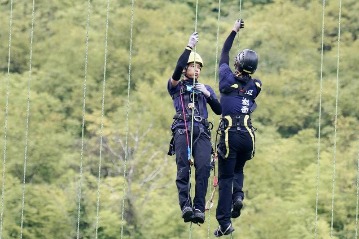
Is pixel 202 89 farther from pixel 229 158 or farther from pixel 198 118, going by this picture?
pixel 229 158

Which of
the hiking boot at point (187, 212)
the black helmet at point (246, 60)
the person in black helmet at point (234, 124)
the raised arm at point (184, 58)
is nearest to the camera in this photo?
the raised arm at point (184, 58)

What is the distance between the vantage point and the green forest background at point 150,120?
4081 centimetres

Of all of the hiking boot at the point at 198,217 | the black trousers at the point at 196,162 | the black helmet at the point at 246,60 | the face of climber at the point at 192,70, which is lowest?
the hiking boot at the point at 198,217

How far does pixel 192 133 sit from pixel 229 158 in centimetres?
43

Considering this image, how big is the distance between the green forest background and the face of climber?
67.6 feet

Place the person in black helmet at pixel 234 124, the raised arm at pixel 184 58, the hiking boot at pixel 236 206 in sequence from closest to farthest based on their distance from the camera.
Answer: the raised arm at pixel 184 58, the person in black helmet at pixel 234 124, the hiking boot at pixel 236 206

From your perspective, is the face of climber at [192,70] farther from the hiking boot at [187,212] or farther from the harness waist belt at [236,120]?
the hiking boot at [187,212]

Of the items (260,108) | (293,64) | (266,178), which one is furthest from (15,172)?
(293,64)

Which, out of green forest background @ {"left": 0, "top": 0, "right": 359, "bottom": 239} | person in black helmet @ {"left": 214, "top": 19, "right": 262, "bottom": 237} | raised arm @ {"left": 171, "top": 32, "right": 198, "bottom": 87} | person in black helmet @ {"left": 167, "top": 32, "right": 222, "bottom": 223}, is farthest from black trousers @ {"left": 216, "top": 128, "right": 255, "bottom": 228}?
green forest background @ {"left": 0, "top": 0, "right": 359, "bottom": 239}

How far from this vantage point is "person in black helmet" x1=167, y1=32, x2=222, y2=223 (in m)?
10.6

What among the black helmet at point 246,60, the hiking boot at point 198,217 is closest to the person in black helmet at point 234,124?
the black helmet at point 246,60

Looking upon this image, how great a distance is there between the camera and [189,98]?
10.6 m

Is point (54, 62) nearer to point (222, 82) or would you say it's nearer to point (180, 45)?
point (180, 45)

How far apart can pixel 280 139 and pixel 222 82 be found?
36667 mm
